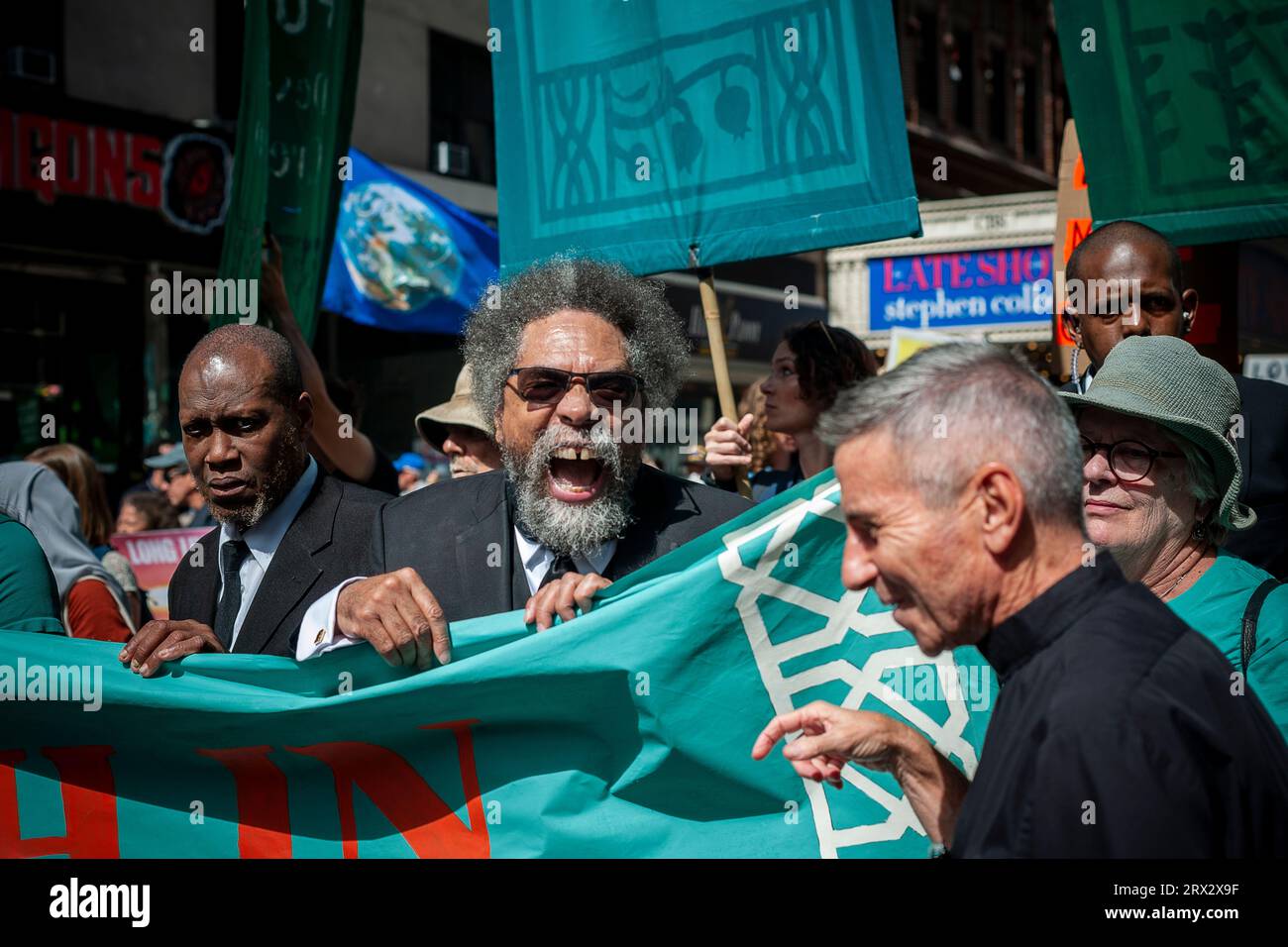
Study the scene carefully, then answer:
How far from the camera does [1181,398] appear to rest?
2734mm

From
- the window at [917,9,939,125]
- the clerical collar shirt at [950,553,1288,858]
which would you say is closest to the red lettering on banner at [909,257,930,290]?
the clerical collar shirt at [950,553,1288,858]

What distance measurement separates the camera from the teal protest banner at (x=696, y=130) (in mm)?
3557

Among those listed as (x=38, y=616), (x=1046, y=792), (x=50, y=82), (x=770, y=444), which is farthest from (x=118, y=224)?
(x=1046, y=792)

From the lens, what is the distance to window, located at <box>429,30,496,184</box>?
1900 centimetres

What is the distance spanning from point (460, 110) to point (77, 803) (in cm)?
1768

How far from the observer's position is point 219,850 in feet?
9.56

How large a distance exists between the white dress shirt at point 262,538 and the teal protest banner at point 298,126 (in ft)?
4.92

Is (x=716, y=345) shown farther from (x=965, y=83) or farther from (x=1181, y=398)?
(x=965, y=83)

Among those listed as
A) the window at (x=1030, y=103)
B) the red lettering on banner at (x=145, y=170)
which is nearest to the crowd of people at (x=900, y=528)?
the red lettering on banner at (x=145, y=170)

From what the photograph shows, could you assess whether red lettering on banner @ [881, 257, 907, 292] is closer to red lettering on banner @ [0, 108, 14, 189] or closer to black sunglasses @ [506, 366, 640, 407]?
red lettering on banner @ [0, 108, 14, 189]

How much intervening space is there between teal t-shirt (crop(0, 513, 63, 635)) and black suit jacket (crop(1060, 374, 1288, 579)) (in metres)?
2.67
